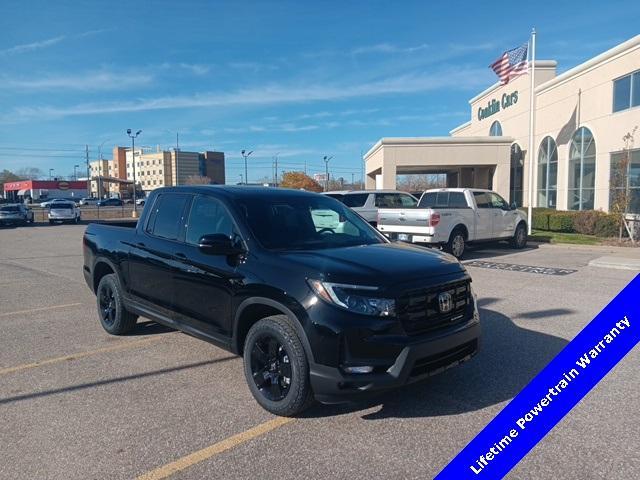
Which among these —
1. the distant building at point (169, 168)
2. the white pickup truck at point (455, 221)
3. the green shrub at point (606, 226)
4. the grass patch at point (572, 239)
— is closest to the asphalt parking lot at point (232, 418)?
the white pickup truck at point (455, 221)

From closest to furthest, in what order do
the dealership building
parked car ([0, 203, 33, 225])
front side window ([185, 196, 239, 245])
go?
front side window ([185, 196, 239, 245])
the dealership building
parked car ([0, 203, 33, 225])

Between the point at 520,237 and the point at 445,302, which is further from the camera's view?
the point at 520,237

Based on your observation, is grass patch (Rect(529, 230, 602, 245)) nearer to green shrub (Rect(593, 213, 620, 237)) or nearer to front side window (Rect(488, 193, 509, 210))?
green shrub (Rect(593, 213, 620, 237))

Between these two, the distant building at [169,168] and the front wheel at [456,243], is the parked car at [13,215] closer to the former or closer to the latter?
the front wheel at [456,243]

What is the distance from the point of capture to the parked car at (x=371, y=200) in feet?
52.0

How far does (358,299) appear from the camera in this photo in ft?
11.9

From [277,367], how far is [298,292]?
0.69 m

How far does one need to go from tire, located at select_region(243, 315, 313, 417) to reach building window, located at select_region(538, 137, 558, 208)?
24384mm

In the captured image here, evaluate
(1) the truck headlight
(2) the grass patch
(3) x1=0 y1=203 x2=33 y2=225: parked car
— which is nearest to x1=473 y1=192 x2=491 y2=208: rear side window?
(2) the grass patch

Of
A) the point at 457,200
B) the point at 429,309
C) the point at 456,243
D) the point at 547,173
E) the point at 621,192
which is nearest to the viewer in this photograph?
the point at 429,309

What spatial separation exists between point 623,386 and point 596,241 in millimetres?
14072

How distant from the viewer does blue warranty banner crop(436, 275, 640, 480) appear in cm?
158

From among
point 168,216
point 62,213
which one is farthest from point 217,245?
point 62,213

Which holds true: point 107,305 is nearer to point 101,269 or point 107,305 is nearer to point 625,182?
point 101,269
